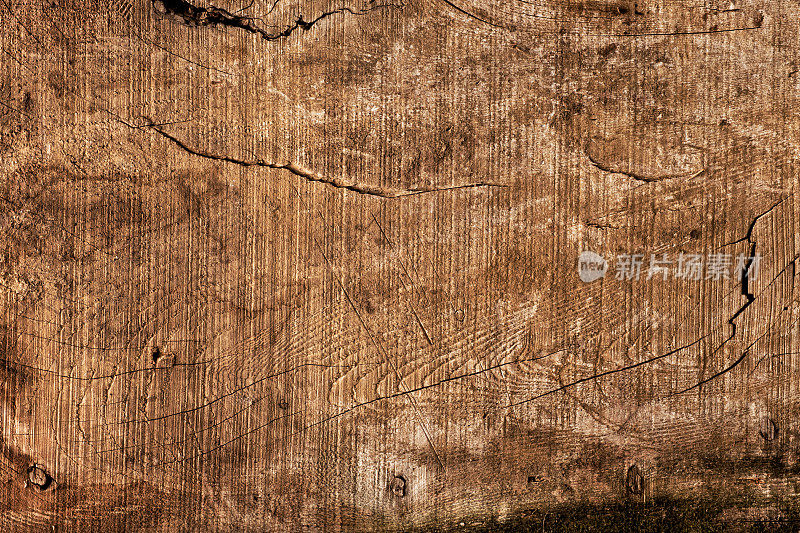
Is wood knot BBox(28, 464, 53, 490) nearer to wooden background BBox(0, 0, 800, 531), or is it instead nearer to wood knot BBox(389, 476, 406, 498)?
wooden background BBox(0, 0, 800, 531)

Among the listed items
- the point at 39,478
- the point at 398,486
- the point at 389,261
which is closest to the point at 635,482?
the point at 398,486

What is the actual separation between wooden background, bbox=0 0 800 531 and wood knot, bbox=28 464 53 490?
0.01 metres

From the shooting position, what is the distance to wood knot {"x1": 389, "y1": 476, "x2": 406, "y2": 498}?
248 centimetres

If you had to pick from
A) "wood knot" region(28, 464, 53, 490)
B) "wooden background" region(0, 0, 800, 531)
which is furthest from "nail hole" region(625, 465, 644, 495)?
"wood knot" region(28, 464, 53, 490)

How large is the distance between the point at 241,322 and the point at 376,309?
63cm

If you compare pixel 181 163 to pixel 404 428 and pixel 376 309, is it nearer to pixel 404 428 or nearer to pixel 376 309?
pixel 376 309

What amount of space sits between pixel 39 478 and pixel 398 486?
166 cm

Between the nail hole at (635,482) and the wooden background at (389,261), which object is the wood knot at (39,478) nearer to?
the wooden background at (389,261)

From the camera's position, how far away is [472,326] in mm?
2457

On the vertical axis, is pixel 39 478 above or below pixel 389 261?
below

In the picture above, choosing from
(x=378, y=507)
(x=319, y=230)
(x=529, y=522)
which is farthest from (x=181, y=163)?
(x=529, y=522)

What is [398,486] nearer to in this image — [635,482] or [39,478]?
[635,482]

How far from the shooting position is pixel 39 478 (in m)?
2.42

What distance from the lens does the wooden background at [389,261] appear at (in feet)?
7.79
